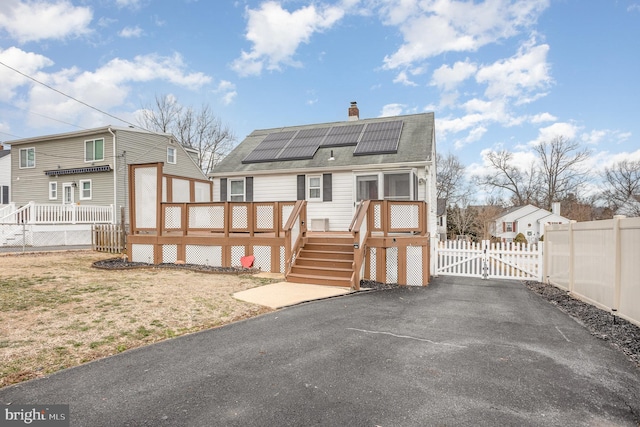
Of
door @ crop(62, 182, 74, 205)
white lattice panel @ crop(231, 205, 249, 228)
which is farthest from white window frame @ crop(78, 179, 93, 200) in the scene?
white lattice panel @ crop(231, 205, 249, 228)

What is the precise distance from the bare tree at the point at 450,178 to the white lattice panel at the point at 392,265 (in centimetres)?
3120

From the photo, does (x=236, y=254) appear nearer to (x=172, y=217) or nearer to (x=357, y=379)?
(x=172, y=217)

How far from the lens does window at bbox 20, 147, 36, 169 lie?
22.5 metres

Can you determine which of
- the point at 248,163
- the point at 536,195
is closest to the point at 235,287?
the point at 248,163

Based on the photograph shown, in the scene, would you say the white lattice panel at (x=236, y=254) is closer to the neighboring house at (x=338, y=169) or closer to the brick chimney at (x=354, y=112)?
the neighboring house at (x=338, y=169)

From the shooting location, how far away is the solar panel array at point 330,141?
1330 cm

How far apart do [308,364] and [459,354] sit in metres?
1.89

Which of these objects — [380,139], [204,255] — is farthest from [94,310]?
[380,139]

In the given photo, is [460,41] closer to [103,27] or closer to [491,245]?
[491,245]

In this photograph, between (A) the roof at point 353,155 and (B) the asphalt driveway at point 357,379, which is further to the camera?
(A) the roof at point 353,155

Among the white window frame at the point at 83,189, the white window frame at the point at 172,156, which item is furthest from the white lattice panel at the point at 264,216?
the white window frame at the point at 83,189

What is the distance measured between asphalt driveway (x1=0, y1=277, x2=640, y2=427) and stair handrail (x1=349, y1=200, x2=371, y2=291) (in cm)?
269

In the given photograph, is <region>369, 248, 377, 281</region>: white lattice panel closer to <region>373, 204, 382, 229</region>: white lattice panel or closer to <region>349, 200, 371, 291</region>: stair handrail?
<region>349, 200, 371, 291</region>: stair handrail

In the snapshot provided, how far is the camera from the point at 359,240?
28.2 ft
